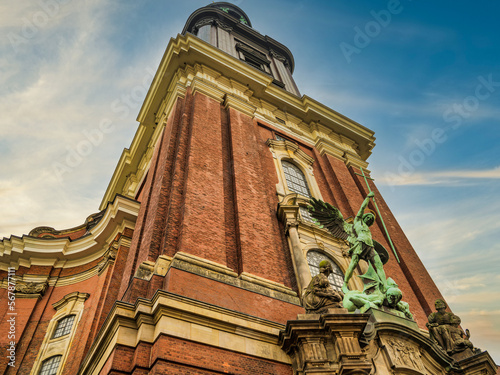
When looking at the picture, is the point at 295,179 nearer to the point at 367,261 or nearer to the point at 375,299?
the point at 367,261

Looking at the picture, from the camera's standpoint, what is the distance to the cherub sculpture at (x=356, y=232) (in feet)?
32.5

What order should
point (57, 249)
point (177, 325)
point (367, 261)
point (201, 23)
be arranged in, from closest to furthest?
point (177, 325)
point (367, 261)
point (57, 249)
point (201, 23)

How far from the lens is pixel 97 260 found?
17.8 m

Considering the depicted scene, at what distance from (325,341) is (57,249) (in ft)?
47.0

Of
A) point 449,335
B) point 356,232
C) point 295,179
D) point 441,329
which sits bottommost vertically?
point 449,335

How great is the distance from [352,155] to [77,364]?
1497 cm

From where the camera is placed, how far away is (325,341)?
7961 millimetres

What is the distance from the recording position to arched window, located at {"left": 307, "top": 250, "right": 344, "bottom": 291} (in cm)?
1226

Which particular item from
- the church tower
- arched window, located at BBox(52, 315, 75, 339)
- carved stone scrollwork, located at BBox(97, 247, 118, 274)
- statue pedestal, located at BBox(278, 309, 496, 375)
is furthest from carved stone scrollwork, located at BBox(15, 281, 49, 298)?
statue pedestal, located at BBox(278, 309, 496, 375)

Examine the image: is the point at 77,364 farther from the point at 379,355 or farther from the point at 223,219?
the point at 379,355

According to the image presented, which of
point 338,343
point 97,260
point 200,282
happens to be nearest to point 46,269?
point 97,260

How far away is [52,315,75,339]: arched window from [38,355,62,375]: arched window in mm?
1017

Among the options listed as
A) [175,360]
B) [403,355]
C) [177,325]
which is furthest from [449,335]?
[175,360]

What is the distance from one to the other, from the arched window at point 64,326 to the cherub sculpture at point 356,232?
34.3 feet
